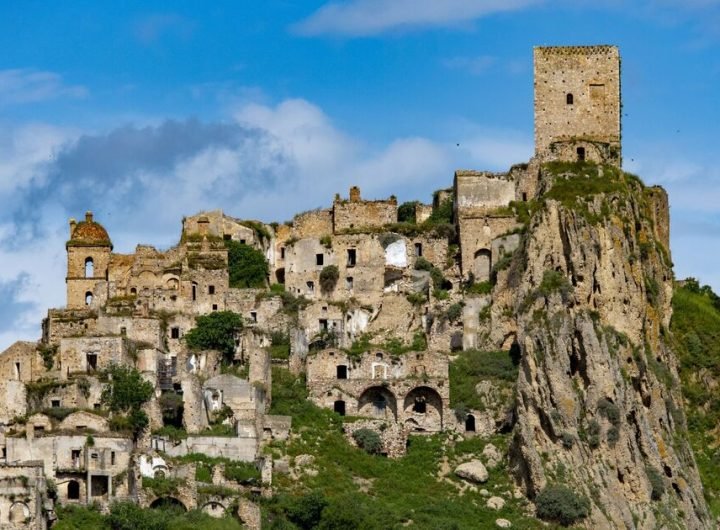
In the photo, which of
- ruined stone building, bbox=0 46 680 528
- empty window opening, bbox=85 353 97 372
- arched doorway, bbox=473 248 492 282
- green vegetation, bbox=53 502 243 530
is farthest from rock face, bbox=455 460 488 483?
empty window opening, bbox=85 353 97 372

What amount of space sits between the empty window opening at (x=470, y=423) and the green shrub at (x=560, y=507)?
6884 millimetres

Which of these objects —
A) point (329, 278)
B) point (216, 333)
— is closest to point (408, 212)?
point (329, 278)

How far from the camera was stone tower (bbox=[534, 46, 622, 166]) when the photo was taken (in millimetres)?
121312

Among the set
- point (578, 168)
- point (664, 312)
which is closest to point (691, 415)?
point (664, 312)

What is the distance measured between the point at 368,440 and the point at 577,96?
2577 centimetres

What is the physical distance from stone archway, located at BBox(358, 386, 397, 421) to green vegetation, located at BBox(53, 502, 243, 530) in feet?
43.2

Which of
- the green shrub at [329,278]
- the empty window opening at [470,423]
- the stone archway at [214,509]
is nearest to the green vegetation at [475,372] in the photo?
the empty window opening at [470,423]

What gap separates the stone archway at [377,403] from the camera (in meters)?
109

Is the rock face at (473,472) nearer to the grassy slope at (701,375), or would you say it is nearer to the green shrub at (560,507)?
the green shrub at (560,507)

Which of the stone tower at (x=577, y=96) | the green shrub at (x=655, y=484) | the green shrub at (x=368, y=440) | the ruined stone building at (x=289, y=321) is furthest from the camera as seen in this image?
the stone tower at (x=577, y=96)

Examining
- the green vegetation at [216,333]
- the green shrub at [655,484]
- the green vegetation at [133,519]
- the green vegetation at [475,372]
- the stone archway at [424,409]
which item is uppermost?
the green vegetation at [216,333]

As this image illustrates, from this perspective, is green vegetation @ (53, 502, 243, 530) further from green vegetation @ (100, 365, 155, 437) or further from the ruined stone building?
green vegetation @ (100, 365, 155, 437)

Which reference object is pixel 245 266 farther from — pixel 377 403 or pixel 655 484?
pixel 655 484

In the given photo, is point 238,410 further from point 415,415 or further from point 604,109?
point 604,109
